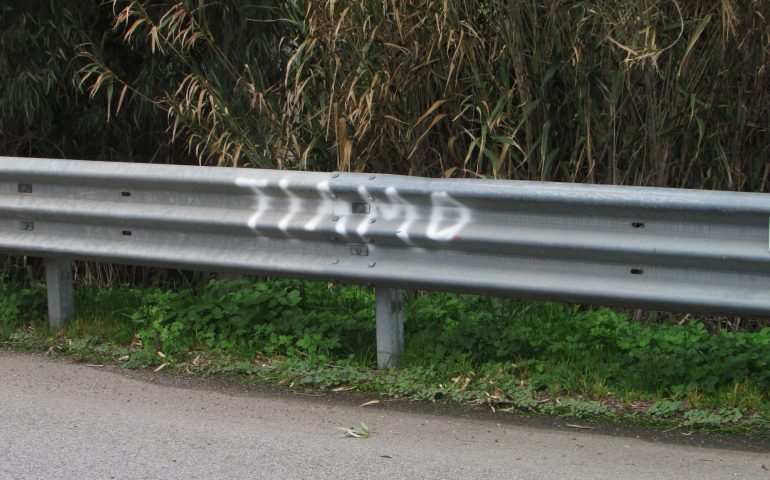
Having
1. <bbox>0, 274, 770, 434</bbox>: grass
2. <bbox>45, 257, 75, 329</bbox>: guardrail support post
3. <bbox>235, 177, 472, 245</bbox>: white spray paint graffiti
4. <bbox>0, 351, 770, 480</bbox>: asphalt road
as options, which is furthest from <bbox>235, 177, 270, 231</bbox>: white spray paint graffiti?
<bbox>45, 257, 75, 329</bbox>: guardrail support post

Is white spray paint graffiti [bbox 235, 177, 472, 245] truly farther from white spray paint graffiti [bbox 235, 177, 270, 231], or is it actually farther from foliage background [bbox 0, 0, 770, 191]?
foliage background [bbox 0, 0, 770, 191]

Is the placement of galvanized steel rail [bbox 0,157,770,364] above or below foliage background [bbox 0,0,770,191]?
below

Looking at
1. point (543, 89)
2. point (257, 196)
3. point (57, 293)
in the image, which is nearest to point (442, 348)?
point (257, 196)

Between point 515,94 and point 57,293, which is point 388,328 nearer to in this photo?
point 515,94

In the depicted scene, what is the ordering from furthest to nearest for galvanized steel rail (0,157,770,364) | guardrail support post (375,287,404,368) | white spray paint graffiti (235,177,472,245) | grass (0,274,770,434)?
guardrail support post (375,287,404,368) < white spray paint graffiti (235,177,472,245) < grass (0,274,770,434) < galvanized steel rail (0,157,770,364)

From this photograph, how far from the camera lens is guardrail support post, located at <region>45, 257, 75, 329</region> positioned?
237 inches

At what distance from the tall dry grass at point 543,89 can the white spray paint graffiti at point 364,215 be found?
824mm

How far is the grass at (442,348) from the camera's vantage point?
15.8 feet

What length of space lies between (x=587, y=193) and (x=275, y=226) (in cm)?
142

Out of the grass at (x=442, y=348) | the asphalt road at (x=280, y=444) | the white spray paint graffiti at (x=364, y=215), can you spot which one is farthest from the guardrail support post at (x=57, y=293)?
the white spray paint graffiti at (x=364, y=215)

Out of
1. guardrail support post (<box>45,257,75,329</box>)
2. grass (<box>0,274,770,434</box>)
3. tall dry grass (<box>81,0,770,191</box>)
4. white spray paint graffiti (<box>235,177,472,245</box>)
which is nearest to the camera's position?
grass (<box>0,274,770,434</box>)

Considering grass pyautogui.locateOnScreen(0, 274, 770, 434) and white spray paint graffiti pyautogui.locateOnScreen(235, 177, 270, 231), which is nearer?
grass pyautogui.locateOnScreen(0, 274, 770, 434)

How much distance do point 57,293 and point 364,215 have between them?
6.04ft

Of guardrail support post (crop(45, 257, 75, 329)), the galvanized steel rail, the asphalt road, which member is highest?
the galvanized steel rail
